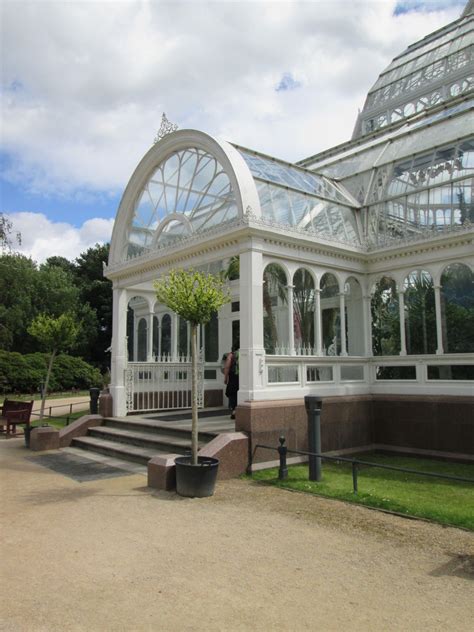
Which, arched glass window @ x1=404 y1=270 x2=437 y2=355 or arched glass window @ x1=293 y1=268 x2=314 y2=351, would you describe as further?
arched glass window @ x1=404 y1=270 x2=437 y2=355

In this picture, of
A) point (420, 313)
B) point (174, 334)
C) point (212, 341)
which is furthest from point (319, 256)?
point (174, 334)

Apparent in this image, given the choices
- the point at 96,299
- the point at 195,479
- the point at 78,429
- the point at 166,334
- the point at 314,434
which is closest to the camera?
the point at 195,479

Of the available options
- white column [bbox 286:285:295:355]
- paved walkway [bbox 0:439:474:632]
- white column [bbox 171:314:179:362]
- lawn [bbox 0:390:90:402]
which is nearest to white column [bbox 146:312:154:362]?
white column [bbox 171:314:179:362]

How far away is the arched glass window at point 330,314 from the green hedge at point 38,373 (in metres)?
19.6

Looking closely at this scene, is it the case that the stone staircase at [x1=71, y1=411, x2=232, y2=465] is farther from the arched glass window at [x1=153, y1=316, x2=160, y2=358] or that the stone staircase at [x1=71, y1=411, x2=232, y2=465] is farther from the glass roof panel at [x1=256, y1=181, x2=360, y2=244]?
the glass roof panel at [x1=256, y1=181, x2=360, y2=244]

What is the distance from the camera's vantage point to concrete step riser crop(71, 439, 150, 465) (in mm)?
9758

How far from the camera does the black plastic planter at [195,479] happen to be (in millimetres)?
7414

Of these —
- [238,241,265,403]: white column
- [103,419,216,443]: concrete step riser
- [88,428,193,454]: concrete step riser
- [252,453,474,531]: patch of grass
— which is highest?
[238,241,265,403]: white column

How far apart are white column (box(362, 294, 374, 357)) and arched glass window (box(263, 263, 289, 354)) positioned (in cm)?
209

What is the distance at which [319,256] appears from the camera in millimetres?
11336

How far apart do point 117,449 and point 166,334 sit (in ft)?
20.8

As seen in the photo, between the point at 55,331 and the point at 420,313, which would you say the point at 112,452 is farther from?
the point at 420,313

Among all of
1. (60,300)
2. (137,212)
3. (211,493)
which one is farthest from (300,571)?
(60,300)

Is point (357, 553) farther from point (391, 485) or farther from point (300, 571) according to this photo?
→ point (391, 485)
